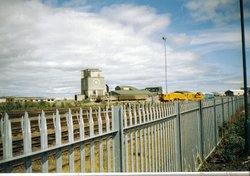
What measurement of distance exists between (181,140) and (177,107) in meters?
0.79

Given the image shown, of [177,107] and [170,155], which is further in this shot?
[177,107]

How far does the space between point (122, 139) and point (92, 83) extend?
266ft

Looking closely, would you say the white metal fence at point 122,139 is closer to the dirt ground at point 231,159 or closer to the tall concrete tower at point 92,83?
the dirt ground at point 231,159

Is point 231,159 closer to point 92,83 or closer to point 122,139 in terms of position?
point 122,139

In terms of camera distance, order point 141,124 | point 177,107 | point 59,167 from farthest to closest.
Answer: point 177,107
point 141,124
point 59,167

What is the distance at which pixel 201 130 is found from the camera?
775 centimetres

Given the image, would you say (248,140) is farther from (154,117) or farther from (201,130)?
(154,117)

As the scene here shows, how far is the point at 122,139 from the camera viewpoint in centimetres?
310

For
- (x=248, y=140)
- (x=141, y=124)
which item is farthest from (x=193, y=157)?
(x=141, y=124)

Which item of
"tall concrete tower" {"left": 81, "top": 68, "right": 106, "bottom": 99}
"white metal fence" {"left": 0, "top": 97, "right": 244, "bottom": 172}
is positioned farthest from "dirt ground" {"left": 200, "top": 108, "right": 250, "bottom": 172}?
"tall concrete tower" {"left": 81, "top": 68, "right": 106, "bottom": 99}

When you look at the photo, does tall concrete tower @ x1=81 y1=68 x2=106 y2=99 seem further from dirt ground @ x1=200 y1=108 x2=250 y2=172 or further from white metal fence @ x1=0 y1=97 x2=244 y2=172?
white metal fence @ x1=0 y1=97 x2=244 y2=172

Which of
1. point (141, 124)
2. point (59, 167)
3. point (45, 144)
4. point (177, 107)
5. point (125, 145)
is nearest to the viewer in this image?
point (45, 144)

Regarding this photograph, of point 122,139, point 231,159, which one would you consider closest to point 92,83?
point 231,159

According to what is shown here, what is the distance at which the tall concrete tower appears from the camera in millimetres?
82312
